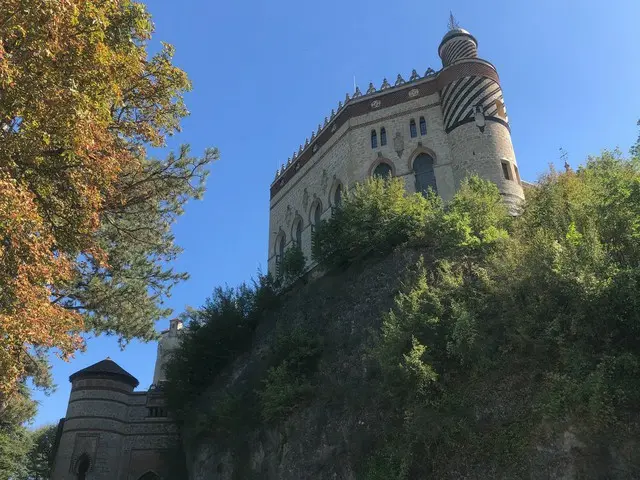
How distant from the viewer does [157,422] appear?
25953mm

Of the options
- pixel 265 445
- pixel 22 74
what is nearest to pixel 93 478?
pixel 265 445

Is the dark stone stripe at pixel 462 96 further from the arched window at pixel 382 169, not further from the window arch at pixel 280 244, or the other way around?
the window arch at pixel 280 244

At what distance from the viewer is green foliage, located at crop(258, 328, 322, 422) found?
15.3 metres

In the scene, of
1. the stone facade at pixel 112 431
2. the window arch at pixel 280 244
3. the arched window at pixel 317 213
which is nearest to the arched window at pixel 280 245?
the window arch at pixel 280 244

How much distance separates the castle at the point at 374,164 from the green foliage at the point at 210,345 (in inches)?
103

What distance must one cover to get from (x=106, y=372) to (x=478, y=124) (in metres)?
21.1

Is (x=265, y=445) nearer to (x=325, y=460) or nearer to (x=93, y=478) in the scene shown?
(x=325, y=460)

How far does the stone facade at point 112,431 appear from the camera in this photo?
942 inches

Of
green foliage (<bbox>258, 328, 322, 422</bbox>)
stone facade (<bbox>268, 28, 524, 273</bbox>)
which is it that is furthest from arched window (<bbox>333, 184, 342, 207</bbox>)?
green foliage (<bbox>258, 328, 322, 422</bbox>)

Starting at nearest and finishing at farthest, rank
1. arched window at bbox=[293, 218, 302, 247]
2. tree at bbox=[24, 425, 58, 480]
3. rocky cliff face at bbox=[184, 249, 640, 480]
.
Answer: rocky cliff face at bbox=[184, 249, 640, 480], arched window at bbox=[293, 218, 302, 247], tree at bbox=[24, 425, 58, 480]

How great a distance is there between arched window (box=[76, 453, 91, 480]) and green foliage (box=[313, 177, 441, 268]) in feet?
45.5

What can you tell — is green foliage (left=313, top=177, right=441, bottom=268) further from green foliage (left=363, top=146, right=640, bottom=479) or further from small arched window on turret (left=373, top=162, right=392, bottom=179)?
green foliage (left=363, top=146, right=640, bottom=479)

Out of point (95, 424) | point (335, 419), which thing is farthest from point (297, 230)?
point (335, 419)

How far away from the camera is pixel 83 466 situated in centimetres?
2425
